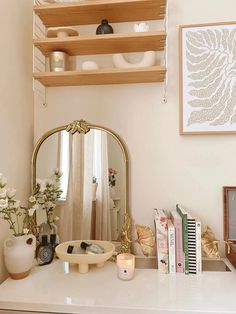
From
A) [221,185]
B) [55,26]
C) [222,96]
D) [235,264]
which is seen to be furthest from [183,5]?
[235,264]

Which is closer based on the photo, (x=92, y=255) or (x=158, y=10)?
(x=92, y=255)

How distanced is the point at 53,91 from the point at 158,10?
719 millimetres

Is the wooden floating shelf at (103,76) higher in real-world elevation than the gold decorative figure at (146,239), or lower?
higher

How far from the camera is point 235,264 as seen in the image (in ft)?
3.93

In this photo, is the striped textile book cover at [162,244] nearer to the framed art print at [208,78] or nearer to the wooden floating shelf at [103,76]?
the framed art print at [208,78]

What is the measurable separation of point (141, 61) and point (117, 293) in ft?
3.65

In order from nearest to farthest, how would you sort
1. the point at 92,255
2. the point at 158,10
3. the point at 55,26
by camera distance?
1. the point at 92,255
2. the point at 158,10
3. the point at 55,26

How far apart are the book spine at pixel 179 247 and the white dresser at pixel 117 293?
0.15 ft

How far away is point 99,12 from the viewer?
1.36m

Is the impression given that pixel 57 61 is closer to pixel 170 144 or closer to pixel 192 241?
pixel 170 144

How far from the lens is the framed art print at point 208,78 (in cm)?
136

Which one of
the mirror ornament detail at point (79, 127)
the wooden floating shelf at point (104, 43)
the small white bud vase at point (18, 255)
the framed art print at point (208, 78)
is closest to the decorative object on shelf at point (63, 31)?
the wooden floating shelf at point (104, 43)

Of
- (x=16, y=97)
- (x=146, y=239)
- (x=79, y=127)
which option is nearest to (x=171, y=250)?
(x=146, y=239)

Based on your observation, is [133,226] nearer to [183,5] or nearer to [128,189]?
[128,189]
